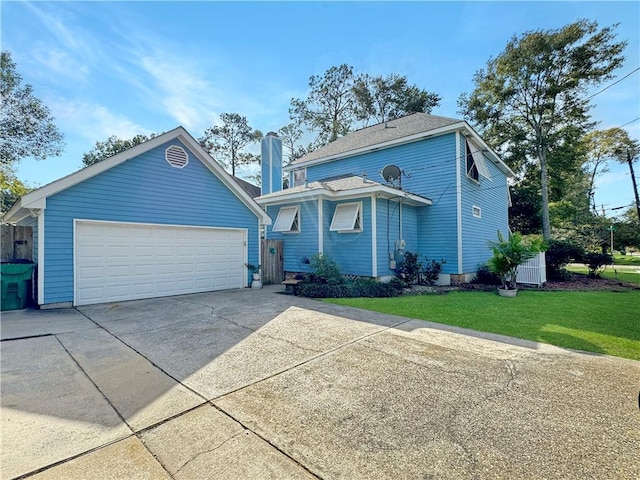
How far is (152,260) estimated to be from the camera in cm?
863

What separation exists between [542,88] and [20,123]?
107ft

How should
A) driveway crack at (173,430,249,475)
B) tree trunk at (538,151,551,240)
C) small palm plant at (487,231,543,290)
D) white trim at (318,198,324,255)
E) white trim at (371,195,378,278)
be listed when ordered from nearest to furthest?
driveway crack at (173,430,249,475) → small palm plant at (487,231,543,290) → white trim at (371,195,378,278) → white trim at (318,198,324,255) → tree trunk at (538,151,551,240)

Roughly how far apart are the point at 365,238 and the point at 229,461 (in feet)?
28.8

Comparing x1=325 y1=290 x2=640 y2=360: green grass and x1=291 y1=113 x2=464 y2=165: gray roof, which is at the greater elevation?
x1=291 y1=113 x2=464 y2=165: gray roof

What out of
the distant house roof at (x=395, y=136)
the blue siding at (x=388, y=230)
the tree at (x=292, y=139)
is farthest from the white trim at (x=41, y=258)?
the tree at (x=292, y=139)

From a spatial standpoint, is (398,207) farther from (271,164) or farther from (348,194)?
(271,164)

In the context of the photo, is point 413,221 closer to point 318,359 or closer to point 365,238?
point 365,238

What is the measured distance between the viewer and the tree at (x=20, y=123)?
17.3m

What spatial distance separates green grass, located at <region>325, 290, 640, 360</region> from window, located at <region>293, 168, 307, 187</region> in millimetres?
9565

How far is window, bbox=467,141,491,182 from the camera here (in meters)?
12.3

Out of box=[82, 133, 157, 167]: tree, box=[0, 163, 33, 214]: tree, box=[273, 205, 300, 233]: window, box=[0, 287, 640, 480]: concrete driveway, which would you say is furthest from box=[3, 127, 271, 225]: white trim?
box=[82, 133, 157, 167]: tree

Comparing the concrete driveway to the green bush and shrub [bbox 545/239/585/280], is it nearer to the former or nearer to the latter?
→ the green bush

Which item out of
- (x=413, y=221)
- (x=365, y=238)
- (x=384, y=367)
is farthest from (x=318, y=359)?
(x=413, y=221)

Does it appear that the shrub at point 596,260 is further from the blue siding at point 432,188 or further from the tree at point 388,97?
the tree at point 388,97
